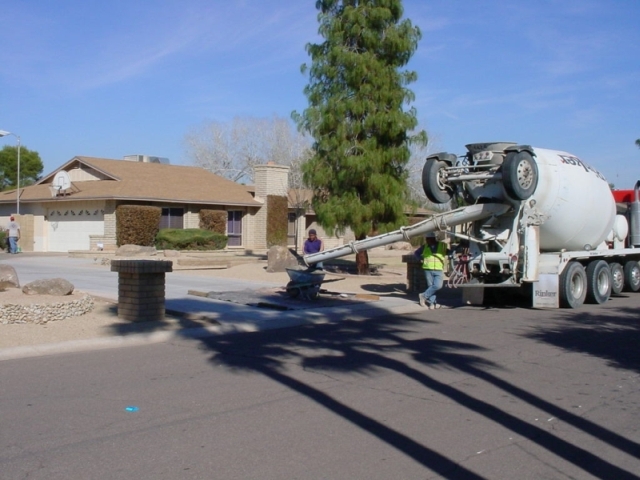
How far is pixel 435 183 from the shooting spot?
16625 millimetres

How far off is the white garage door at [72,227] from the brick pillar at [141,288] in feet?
68.6

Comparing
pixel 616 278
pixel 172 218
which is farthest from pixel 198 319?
pixel 172 218

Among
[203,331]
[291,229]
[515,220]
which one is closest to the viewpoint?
[203,331]

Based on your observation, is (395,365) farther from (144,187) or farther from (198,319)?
(144,187)

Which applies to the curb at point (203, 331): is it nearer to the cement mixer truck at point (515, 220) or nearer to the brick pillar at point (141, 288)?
the brick pillar at point (141, 288)

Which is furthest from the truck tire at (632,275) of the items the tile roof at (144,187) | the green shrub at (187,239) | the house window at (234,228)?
the house window at (234,228)

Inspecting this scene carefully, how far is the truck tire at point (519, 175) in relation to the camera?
1508 centimetres

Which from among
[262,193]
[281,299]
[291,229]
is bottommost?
[281,299]

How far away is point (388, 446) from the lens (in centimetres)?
641

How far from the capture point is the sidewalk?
11055 millimetres

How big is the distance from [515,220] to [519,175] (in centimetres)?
112

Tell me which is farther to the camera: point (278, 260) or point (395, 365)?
point (278, 260)

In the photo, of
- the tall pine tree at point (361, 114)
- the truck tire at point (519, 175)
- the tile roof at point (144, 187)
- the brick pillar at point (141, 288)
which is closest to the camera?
the brick pillar at point (141, 288)

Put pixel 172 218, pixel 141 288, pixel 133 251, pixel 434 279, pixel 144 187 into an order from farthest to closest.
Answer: pixel 172 218, pixel 144 187, pixel 133 251, pixel 434 279, pixel 141 288
